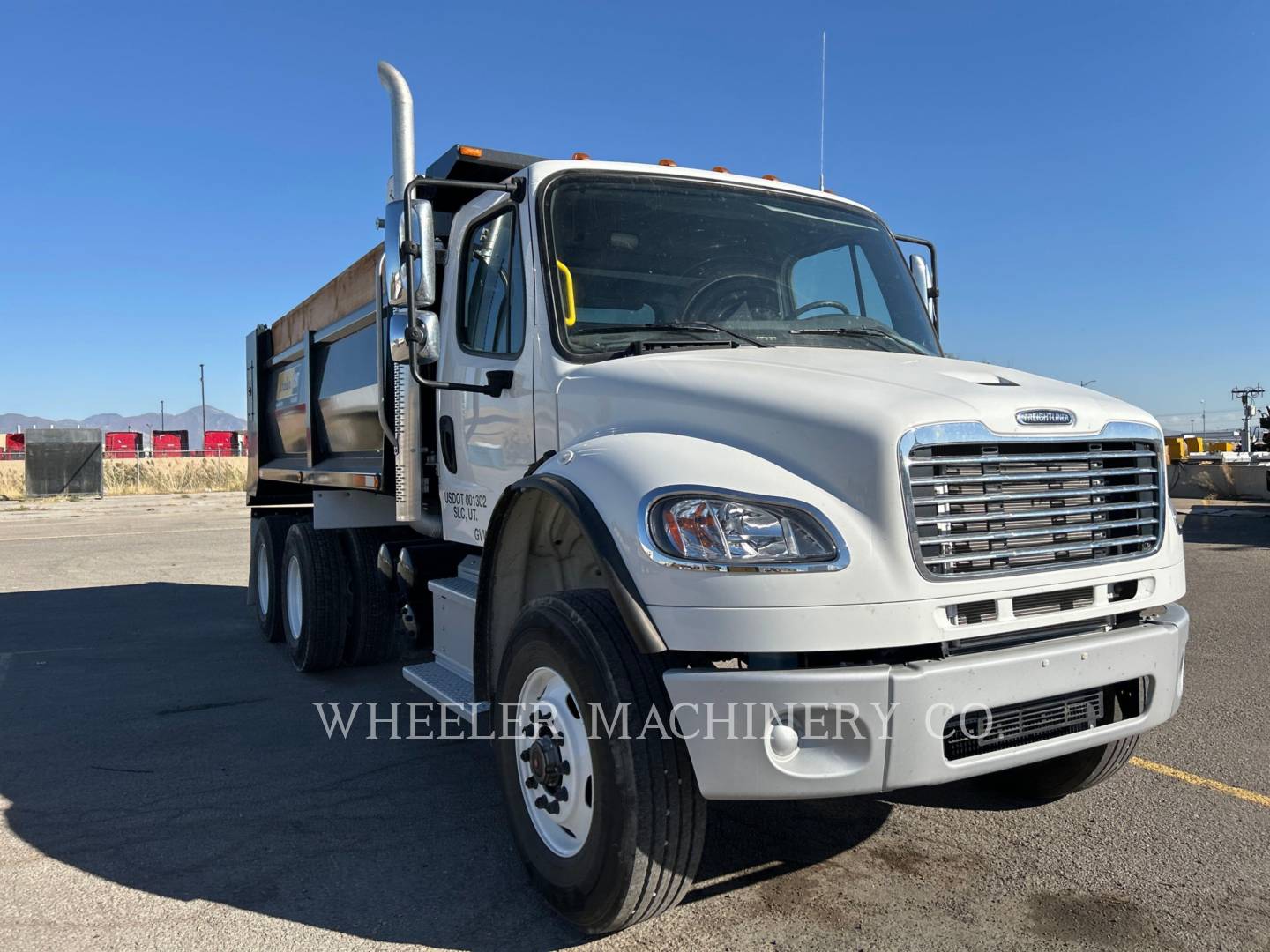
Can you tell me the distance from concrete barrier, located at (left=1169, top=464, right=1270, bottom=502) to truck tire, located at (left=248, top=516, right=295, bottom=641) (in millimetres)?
17874

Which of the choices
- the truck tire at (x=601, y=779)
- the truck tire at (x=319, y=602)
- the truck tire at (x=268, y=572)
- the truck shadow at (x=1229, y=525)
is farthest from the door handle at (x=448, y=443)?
the truck shadow at (x=1229, y=525)

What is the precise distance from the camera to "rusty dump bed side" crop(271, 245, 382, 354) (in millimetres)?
5723

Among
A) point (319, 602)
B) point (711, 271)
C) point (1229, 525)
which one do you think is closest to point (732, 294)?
point (711, 271)

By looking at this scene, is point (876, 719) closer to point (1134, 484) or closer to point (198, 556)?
point (1134, 484)

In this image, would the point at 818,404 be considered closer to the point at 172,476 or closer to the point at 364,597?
the point at 364,597

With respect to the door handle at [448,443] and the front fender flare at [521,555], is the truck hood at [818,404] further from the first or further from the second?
the door handle at [448,443]

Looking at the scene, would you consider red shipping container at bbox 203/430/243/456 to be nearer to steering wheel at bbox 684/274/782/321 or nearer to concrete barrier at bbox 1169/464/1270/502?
concrete barrier at bbox 1169/464/1270/502

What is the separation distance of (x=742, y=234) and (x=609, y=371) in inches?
44.7

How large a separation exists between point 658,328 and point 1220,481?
21.5 meters

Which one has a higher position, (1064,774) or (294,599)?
(294,599)

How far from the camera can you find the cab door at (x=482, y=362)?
13.3ft

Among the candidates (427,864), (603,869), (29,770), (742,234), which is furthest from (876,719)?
(29,770)

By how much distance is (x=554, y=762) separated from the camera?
3.11m

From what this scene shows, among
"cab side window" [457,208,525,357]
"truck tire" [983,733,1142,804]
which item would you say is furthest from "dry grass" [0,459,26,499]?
"truck tire" [983,733,1142,804]
